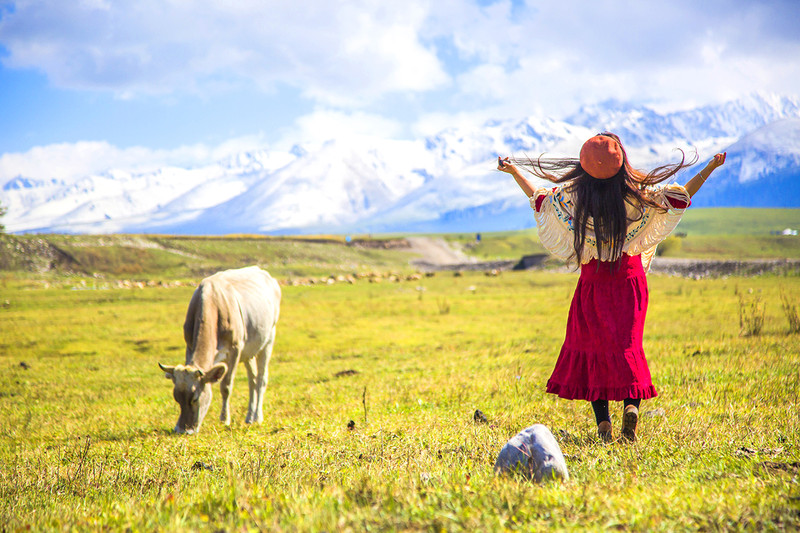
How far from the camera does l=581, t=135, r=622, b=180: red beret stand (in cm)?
527

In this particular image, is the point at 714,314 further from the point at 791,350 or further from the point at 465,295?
the point at 465,295

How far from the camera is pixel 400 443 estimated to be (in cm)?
614

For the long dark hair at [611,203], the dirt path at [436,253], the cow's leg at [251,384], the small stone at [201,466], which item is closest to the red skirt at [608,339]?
the long dark hair at [611,203]

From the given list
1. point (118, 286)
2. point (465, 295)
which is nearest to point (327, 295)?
point (465, 295)

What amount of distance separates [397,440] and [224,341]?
15.2 feet

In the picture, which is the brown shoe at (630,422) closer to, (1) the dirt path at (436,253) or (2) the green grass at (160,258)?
(2) the green grass at (160,258)

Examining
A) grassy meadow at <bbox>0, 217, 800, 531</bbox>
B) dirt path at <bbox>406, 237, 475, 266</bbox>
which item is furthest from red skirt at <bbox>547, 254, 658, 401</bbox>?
dirt path at <bbox>406, 237, 475, 266</bbox>

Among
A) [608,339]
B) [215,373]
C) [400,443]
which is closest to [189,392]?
[215,373]

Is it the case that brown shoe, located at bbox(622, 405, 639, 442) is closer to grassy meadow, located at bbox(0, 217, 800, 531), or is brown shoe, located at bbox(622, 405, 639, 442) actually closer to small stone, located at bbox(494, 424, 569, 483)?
grassy meadow, located at bbox(0, 217, 800, 531)

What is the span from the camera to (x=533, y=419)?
276 inches

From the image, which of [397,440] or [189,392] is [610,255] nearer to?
[397,440]

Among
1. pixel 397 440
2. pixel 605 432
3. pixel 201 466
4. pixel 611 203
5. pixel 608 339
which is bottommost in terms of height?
pixel 201 466

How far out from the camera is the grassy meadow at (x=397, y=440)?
11.4 feet

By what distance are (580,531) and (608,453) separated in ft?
7.05
